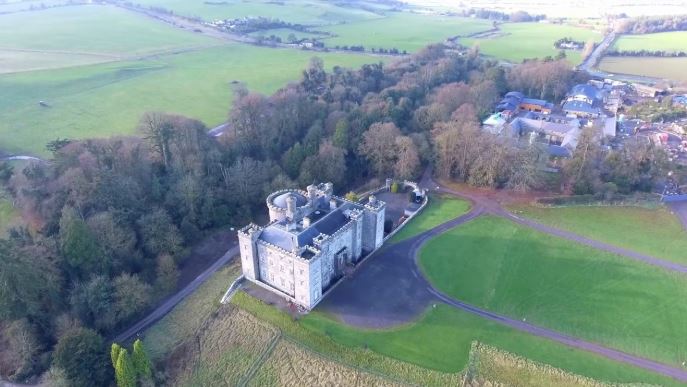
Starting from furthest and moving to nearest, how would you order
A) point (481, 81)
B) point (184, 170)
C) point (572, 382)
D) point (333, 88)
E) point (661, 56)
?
1. point (661, 56)
2. point (481, 81)
3. point (333, 88)
4. point (184, 170)
5. point (572, 382)

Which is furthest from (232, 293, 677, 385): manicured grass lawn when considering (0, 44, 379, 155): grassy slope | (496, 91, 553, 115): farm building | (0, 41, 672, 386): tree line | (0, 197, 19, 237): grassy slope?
(496, 91, 553, 115): farm building

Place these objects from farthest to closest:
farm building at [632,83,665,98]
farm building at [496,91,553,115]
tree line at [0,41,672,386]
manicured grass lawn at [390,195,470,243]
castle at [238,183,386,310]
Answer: farm building at [632,83,665,98]
farm building at [496,91,553,115]
manicured grass lawn at [390,195,470,243]
castle at [238,183,386,310]
tree line at [0,41,672,386]

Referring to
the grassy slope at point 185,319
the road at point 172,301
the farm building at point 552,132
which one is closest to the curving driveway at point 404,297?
the grassy slope at point 185,319

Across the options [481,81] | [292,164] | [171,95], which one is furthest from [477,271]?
[171,95]

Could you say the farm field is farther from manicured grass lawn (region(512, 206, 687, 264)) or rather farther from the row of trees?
manicured grass lawn (region(512, 206, 687, 264))

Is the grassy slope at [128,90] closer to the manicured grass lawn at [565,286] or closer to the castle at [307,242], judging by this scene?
the castle at [307,242]

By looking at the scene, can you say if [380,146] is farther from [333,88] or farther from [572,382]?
[572,382]
